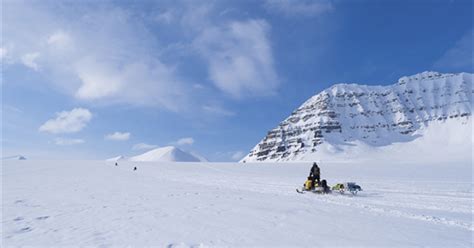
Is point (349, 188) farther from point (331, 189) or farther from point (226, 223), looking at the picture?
point (226, 223)

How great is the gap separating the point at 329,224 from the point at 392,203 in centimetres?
618

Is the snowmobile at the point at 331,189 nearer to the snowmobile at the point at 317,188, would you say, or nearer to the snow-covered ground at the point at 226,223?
the snowmobile at the point at 317,188

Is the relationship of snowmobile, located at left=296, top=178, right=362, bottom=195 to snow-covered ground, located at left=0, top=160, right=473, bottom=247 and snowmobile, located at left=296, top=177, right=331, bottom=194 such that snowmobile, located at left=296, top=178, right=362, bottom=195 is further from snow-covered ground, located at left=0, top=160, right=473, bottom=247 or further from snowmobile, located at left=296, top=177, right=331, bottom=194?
snow-covered ground, located at left=0, top=160, right=473, bottom=247

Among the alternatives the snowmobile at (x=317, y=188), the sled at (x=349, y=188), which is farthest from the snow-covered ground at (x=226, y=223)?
the snowmobile at (x=317, y=188)

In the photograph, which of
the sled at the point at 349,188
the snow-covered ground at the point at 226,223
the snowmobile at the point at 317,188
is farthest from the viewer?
the snowmobile at the point at 317,188

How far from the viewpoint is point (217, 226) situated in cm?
812

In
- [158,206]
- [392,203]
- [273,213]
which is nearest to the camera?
[273,213]

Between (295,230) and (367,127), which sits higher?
(367,127)

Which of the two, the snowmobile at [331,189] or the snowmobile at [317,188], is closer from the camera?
the snowmobile at [331,189]

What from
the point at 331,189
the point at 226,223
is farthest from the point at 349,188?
the point at 226,223

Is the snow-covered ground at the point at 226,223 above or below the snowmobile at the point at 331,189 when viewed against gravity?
below

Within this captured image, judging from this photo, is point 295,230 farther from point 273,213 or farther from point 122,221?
point 122,221

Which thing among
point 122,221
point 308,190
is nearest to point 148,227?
point 122,221

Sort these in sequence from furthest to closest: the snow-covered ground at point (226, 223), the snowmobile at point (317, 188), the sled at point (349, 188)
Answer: the snowmobile at point (317, 188), the sled at point (349, 188), the snow-covered ground at point (226, 223)
